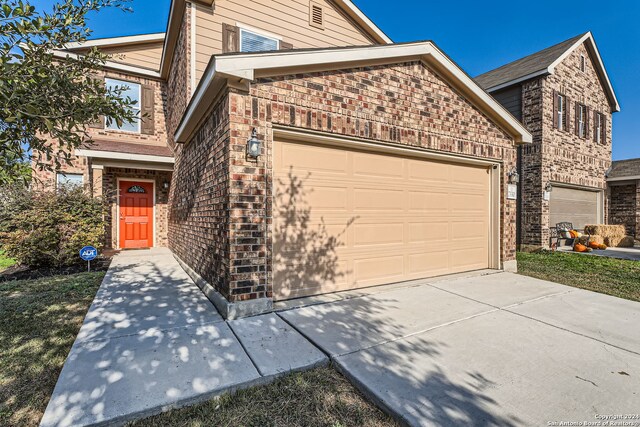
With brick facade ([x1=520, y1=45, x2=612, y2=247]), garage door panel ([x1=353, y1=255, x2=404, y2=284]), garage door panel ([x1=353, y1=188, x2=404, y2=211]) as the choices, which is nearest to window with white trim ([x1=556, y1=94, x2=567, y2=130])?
brick facade ([x1=520, y1=45, x2=612, y2=247])

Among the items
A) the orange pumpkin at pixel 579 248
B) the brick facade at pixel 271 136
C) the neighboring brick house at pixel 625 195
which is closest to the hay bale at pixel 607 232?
the neighboring brick house at pixel 625 195

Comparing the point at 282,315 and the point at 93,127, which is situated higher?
the point at 93,127

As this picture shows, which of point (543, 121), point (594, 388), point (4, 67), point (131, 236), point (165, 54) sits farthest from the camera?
point (543, 121)

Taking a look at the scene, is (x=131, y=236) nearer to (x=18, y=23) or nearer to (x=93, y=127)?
(x=93, y=127)

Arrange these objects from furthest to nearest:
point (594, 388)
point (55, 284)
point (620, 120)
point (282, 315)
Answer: point (620, 120) → point (55, 284) → point (282, 315) → point (594, 388)

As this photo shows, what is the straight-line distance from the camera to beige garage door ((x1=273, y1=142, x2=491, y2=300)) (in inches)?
177

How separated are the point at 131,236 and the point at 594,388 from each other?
10597 mm

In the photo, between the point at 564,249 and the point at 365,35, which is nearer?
the point at 365,35

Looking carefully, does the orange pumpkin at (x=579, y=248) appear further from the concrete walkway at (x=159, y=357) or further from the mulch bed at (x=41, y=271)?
the mulch bed at (x=41, y=271)

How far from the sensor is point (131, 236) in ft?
31.3

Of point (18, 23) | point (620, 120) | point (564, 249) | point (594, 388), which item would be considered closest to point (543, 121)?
point (564, 249)

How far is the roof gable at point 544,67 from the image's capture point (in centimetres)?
1079

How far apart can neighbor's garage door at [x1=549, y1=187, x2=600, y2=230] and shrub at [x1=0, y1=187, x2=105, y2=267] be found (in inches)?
550

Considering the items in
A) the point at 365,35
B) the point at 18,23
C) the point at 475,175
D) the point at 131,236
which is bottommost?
the point at 131,236
